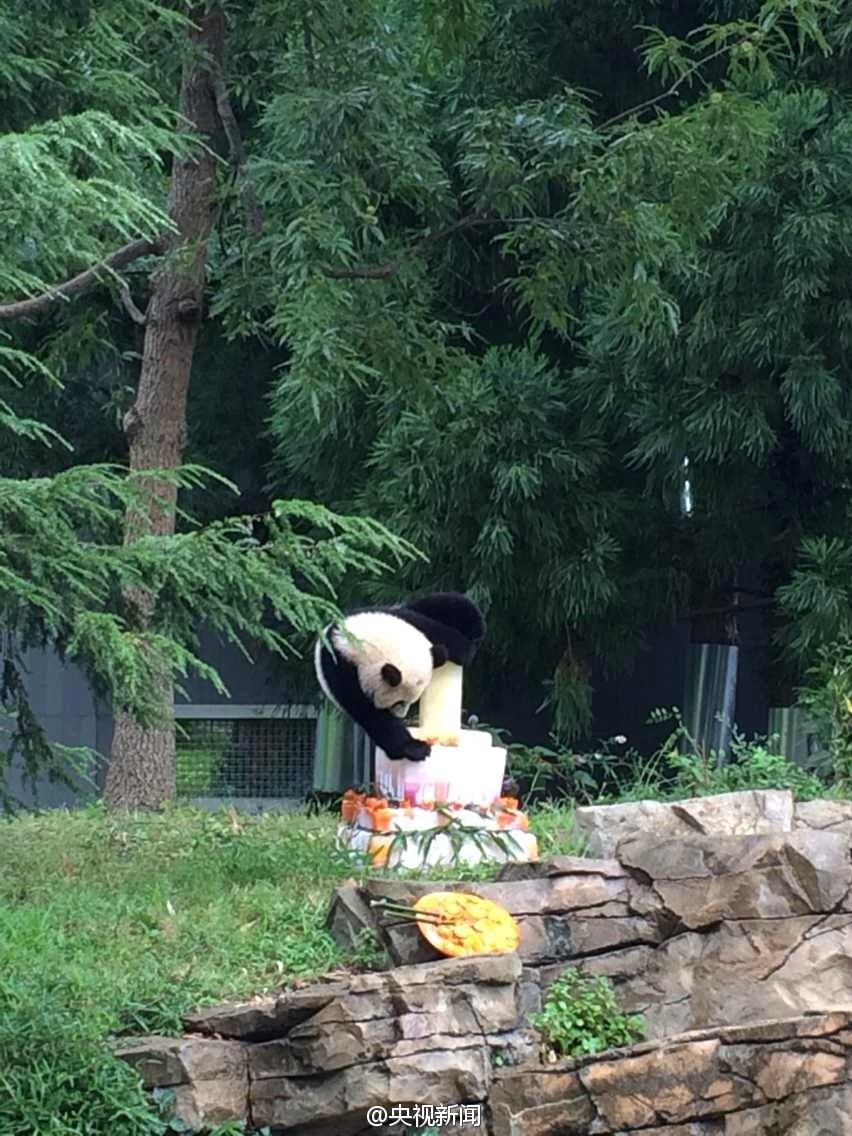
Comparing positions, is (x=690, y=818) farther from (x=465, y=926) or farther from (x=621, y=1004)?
(x=465, y=926)

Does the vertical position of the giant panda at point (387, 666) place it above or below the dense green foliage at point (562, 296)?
below

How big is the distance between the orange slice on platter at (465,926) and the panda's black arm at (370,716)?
37.0 inches

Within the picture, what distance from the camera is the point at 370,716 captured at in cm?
645

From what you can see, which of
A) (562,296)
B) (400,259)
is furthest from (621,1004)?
(400,259)

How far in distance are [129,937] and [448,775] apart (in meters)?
1.44

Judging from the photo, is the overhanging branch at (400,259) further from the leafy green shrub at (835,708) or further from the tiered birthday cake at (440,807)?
the leafy green shrub at (835,708)

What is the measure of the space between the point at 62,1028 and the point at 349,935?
1171mm

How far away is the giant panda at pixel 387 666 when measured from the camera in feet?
20.9

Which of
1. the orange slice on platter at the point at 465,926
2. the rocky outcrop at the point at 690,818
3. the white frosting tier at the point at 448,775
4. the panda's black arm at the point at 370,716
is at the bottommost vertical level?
the orange slice on platter at the point at 465,926

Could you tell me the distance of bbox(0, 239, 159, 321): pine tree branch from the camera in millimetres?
6945

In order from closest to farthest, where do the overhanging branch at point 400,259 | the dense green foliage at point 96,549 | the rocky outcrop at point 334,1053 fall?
the dense green foliage at point 96,549 → the rocky outcrop at point 334,1053 → the overhanging branch at point 400,259

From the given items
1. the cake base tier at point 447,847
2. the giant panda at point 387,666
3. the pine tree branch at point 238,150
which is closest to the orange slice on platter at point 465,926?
the cake base tier at point 447,847

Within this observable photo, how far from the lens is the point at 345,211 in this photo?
8.06m

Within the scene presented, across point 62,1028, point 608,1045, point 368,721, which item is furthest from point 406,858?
point 62,1028
